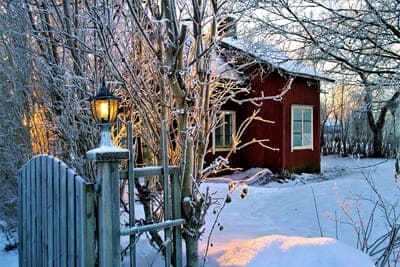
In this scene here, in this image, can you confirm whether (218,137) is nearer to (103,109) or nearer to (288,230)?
(288,230)

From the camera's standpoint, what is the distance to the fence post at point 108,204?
2.78 meters

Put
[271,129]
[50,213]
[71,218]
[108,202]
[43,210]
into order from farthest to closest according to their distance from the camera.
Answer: [271,129] → [43,210] → [50,213] → [71,218] → [108,202]

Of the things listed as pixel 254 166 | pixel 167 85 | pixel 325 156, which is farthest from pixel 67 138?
pixel 325 156

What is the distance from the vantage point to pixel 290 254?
361cm

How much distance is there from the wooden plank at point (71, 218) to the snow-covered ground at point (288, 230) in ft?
3.68

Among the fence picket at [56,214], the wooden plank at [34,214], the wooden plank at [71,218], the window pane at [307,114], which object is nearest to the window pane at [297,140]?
the window pane at [307,114]

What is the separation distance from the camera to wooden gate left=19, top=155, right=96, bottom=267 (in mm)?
2840

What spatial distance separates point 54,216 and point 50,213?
9 cm

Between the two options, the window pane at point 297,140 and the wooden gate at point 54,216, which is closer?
the wooden gate at point 54,216

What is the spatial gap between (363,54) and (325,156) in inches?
803

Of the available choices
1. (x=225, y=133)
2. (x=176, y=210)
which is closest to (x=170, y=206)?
(x=176, y=210)

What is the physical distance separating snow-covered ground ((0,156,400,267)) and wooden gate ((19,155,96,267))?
0.90 meters

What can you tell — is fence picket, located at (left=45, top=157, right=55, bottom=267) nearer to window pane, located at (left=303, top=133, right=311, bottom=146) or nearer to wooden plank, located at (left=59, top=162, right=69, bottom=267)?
wooden plank, located at (left=59, top=162, right=69, bottom=267)

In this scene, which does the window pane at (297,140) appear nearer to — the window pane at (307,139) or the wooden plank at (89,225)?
the window pane at (307,139)
